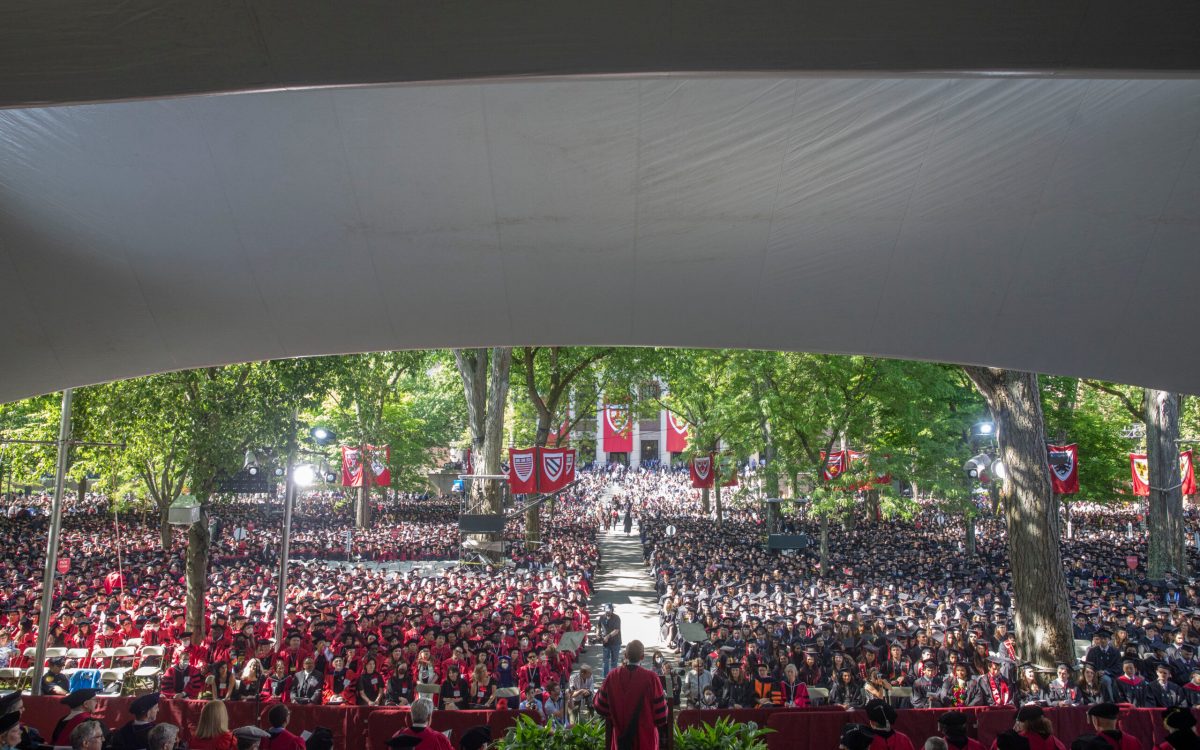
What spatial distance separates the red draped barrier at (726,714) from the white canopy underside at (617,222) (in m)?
3.91

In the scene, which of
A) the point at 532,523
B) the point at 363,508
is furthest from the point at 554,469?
the point at 363,508

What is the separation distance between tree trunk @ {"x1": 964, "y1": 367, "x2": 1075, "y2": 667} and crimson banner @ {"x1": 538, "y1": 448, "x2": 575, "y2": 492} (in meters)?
12.5

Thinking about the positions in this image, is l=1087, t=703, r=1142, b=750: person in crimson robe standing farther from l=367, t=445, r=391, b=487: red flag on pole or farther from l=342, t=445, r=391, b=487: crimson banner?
l=367, t=445, r=391, b=487: red flag on pole

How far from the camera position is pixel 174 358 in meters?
9.70

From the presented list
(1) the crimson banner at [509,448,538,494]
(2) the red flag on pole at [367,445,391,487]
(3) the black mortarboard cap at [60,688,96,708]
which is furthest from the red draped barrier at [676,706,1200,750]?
(2) the red flag on pole at [367,445,391,487]

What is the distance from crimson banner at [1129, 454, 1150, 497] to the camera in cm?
2486

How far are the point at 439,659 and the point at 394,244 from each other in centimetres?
694

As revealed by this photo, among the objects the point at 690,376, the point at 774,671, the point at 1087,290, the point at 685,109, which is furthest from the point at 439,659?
the point at 690,376

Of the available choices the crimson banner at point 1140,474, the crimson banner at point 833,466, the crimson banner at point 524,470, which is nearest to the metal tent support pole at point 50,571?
the crimson banner at point 524,470

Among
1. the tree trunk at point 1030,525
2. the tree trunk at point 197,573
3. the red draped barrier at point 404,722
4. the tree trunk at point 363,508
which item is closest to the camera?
the red draped barrier at point 404,722

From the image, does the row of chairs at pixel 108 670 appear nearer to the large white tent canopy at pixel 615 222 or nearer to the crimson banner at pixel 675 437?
the large white tent canopy at pixel 615 222

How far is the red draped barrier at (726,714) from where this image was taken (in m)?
8.49

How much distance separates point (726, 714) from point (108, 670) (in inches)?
380

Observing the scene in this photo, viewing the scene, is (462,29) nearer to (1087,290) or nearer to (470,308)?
(470,308)
